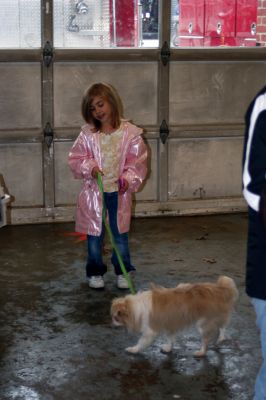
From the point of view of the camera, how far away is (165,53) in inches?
300

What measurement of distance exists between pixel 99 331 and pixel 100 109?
153 centimetres

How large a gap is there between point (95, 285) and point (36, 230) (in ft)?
6.17

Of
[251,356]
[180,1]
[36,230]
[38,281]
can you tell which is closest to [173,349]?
[251,356]

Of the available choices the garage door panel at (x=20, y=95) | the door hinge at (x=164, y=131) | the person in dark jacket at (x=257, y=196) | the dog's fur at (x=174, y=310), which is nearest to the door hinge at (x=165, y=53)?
the door hinge at (x=164, y=131)

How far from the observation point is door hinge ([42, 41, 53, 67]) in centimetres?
727

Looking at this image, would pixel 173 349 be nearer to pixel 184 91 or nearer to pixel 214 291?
pixel 214 291

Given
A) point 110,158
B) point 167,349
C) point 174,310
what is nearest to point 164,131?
point 110,158

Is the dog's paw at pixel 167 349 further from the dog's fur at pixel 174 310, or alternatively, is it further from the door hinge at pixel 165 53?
the door hinge at pixel 165 53

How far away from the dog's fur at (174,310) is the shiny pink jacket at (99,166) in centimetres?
120

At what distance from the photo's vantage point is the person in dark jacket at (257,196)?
8.98ft

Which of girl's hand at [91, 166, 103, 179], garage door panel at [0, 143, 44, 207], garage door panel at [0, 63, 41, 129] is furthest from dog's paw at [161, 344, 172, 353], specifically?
garage door panel at [0, 63, 41, 129]

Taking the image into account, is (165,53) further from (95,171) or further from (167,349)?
(167,349)

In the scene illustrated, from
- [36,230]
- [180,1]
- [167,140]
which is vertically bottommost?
[36,230]

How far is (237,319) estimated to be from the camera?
16.1 feet
